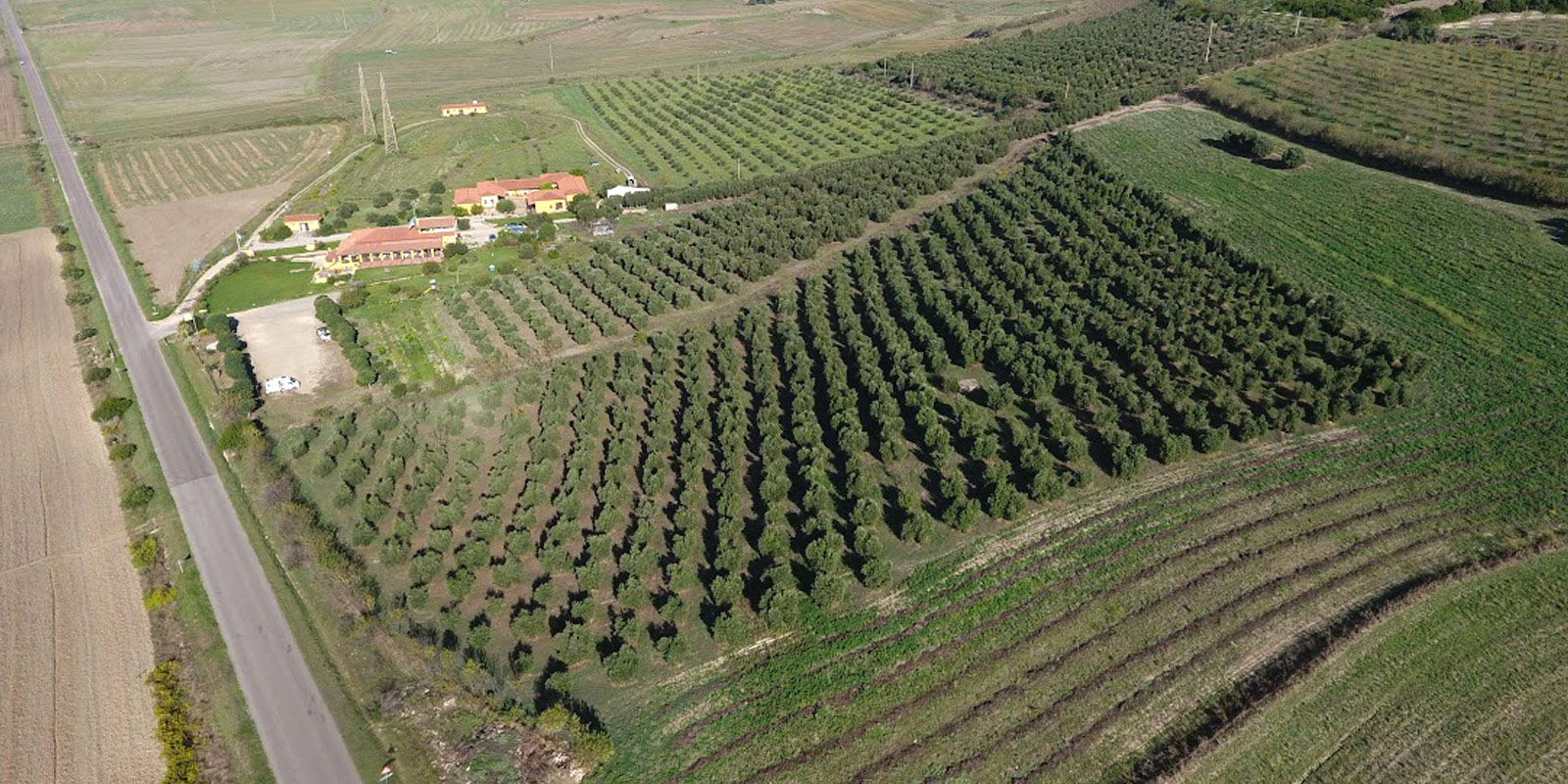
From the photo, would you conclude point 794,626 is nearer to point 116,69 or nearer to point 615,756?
point 615,756

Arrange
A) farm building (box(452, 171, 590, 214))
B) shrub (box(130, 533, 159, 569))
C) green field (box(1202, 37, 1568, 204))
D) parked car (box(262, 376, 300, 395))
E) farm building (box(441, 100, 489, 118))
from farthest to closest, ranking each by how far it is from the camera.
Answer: farm building (box(441, 100, 489, 118)), farm building (box(452, 171, 590, 214)), green field (box(1202, 37, 1568, 204)), parked car (box(262, 376, 300, 395)), shrub (box(130, 533, 159, 569))

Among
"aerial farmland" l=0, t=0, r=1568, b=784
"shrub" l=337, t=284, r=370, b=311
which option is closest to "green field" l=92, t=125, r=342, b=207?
"aerial farmland" l=0, t=0, r=1568, b=784

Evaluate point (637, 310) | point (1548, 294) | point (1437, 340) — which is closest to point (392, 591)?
point (637, 310)

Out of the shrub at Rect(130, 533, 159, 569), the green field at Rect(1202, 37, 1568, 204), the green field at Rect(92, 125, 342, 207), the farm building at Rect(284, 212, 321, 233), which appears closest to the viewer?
the shrub at Rect(130, 533, 159, 569)

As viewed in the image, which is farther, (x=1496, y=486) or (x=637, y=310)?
(x=637, y=310)

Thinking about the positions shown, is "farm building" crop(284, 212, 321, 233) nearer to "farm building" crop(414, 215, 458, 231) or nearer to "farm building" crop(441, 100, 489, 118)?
"farm building" crop(414, 215, 458, 231)

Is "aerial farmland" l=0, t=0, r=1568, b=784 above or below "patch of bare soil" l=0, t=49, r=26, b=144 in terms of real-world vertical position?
below
